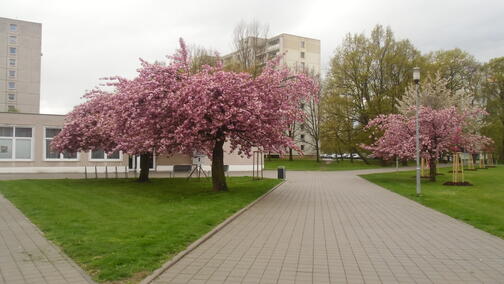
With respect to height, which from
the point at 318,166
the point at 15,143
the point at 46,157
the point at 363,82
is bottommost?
the point at 318,166

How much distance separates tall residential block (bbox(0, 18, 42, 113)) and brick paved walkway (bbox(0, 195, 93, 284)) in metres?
82.9

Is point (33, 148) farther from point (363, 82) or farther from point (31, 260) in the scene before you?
point (363, 82)

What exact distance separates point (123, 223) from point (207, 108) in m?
6.07

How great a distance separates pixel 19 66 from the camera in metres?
83.3

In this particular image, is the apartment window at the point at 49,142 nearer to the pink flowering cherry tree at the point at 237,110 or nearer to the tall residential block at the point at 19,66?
the pink flowering cherry tree at the point at 237,110

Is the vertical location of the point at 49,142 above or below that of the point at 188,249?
above

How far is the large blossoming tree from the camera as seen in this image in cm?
1434

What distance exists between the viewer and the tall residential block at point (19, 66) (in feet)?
269

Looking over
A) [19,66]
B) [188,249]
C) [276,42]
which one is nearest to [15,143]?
[188,249]

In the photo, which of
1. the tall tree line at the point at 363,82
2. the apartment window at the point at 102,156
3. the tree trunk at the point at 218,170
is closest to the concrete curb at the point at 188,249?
the tree trunk at the point at 218,170

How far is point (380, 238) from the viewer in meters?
8.51

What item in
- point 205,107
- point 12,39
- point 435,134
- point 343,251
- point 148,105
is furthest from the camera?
point 12,39

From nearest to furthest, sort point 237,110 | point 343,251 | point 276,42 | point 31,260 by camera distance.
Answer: point 31,260
point 343,251
point 237,110
point 276,42

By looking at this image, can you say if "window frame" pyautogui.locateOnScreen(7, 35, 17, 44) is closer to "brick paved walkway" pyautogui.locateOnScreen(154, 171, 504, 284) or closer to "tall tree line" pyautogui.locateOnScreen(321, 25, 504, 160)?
"tall tree line" pyautogui.locateOnScreen(321, 25, 504, 160)
